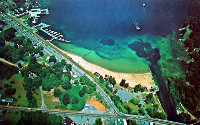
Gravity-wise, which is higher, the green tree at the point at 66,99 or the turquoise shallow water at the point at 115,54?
the turquoise shallow water at the point at 115,54

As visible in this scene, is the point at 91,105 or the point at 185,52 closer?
the point at 91,105

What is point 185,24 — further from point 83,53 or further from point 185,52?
point 83,53

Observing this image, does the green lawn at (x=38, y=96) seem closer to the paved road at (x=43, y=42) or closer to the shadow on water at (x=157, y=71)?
the paved road at (x=43, y=42)

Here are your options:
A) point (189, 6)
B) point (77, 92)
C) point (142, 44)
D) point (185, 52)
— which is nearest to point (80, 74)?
point (77, 92)

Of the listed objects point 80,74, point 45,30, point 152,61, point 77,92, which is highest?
point 45,30

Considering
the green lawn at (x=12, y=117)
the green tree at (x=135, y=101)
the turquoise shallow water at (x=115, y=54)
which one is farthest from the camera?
the turquoise shallow water at (x=115, y=54)

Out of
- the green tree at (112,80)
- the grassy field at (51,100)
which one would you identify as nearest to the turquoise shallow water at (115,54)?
the green tree at (112,80)

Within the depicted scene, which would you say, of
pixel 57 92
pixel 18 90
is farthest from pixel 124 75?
pixel 18 90

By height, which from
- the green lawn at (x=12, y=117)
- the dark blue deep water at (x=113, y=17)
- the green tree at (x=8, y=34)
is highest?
the dark blue deep water at (x=113, y=17)
